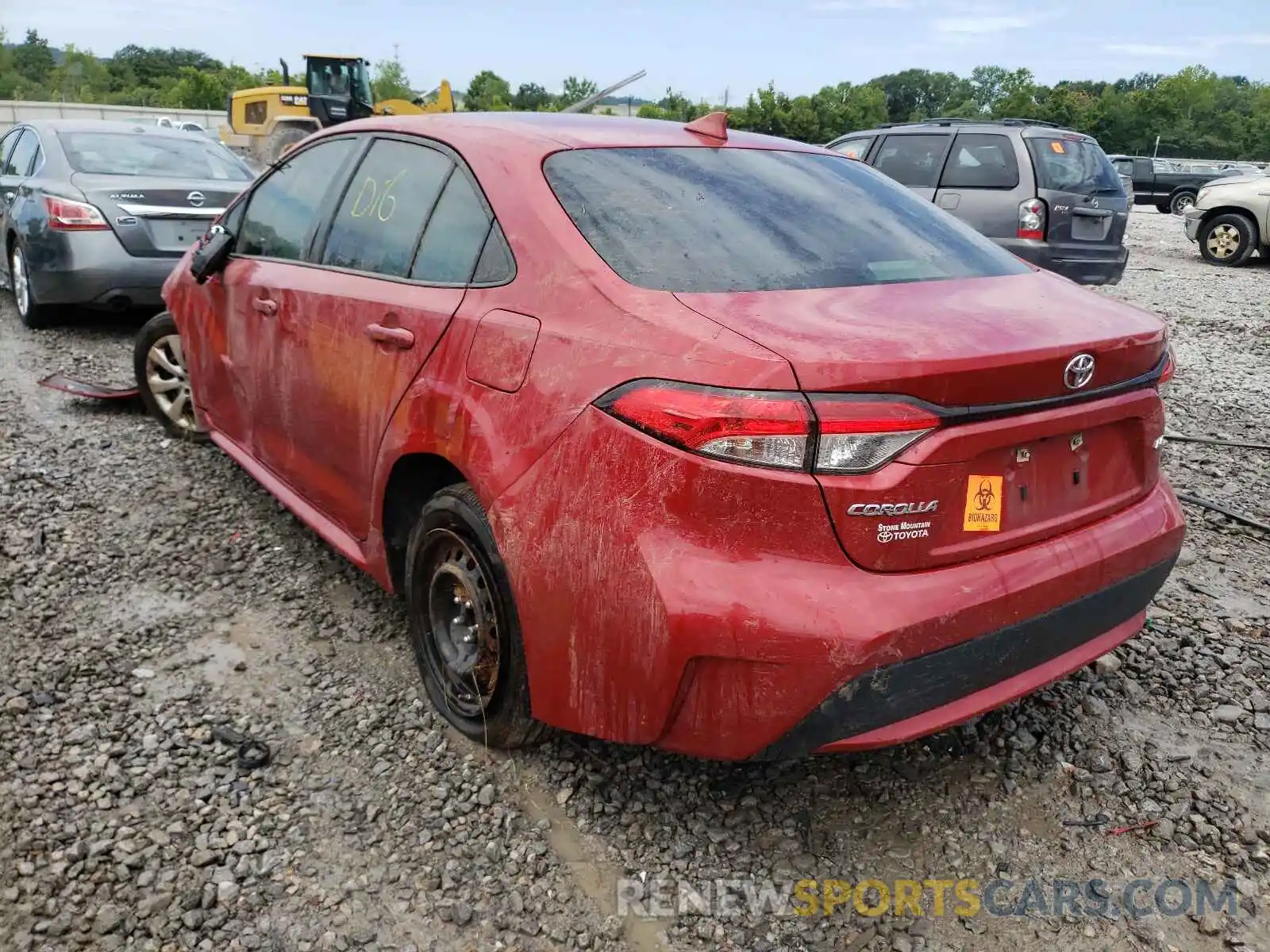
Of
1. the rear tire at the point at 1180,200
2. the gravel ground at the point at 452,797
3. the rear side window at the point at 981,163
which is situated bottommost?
the gravel ground at the point at 452,797

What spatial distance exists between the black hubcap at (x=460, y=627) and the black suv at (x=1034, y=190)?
7.45 metres

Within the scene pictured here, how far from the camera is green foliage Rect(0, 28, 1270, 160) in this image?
60812 mm

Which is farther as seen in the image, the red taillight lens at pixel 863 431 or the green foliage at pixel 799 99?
the green foliage at pixel 799 99

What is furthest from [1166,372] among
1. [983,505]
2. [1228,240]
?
[1228,240]

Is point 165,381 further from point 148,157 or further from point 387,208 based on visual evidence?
point 148,157

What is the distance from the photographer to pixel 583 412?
84.1 inches

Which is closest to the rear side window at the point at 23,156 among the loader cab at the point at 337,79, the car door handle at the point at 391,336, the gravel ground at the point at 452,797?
the gravel ground at the point at 452,797

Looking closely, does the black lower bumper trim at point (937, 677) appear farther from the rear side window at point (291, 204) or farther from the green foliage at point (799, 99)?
the green foliage at point (799, 99)

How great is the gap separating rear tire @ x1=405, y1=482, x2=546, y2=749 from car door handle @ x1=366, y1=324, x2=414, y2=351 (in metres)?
0.42

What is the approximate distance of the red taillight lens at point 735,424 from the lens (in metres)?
1.93

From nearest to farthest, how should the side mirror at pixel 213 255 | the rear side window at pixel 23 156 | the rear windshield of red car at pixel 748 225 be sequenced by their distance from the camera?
the rear windshield of red car at pixel 748 225, the side mirror at pixel 213 255, the rear side window at pixel 23 156

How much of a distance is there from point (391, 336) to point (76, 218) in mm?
5330

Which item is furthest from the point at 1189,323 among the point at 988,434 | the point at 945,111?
the point at 945,111

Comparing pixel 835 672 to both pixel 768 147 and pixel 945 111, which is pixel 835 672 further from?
pixel 945 111
